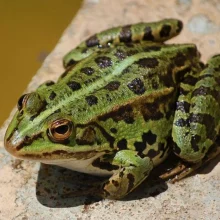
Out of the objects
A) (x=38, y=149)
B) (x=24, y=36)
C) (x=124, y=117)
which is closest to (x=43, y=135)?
(x=38, y=149)

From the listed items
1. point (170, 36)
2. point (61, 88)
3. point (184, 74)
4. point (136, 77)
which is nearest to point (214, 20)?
point (170, 36)

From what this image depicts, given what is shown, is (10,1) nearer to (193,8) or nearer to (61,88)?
A: (193,8)

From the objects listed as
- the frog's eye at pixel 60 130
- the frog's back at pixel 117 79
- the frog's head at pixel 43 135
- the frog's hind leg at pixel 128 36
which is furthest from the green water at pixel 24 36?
the frog's eye at pixel 60 130

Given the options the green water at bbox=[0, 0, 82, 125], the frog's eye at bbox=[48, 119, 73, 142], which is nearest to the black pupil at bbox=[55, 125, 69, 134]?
the frog's eye at bbox=[48, 119, 73, 142]

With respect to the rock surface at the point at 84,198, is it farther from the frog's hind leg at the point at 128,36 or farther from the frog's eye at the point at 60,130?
the frog's hind leg at the point at 128,36

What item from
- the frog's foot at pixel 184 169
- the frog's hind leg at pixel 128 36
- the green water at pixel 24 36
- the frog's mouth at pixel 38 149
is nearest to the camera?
the frog's mouth at pixel 38 149

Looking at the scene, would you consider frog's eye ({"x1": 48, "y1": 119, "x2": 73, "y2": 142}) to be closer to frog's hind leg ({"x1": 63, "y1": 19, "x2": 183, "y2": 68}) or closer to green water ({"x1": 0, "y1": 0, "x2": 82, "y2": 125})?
frog's hind leg ({"x1": 63, "y1": 19, "x2": 183, "y2": 68})
